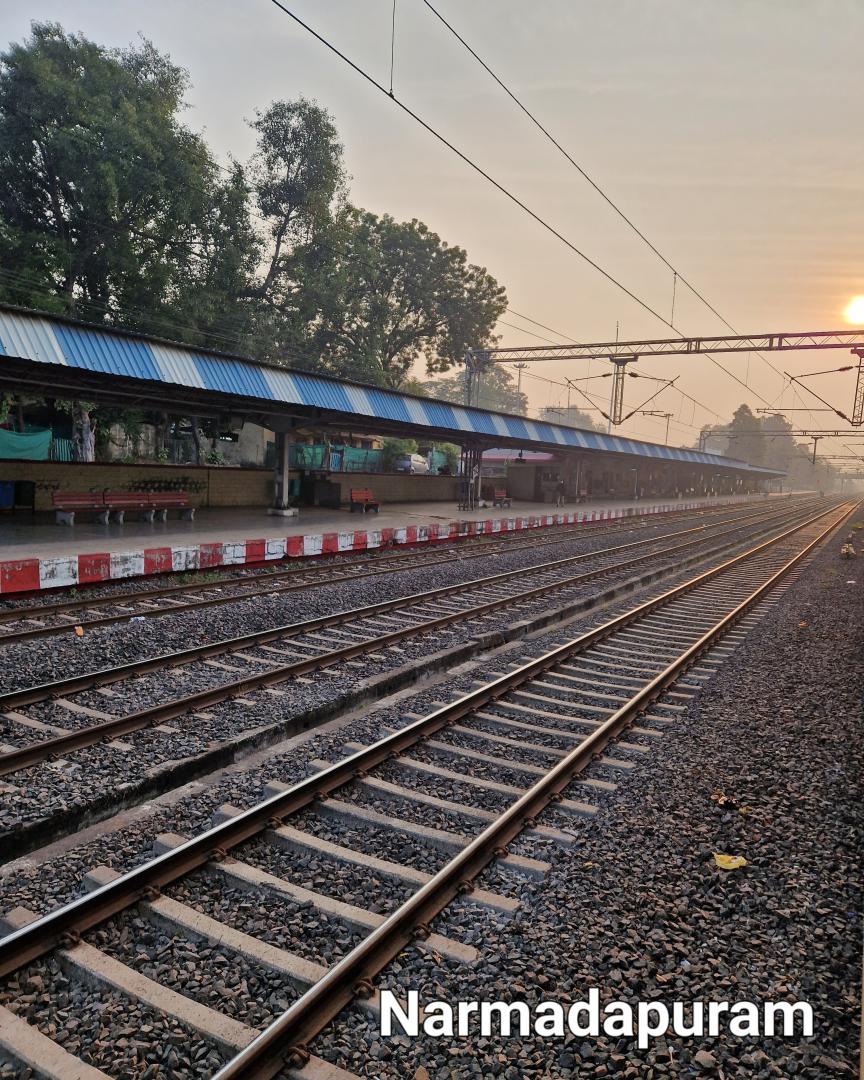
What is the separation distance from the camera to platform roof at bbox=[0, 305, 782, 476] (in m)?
14.3

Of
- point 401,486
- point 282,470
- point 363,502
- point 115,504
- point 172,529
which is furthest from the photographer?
point 401,486

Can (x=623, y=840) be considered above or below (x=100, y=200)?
below

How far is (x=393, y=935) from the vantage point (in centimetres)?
381

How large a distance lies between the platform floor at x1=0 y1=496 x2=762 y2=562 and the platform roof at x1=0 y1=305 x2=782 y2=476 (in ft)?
11.3

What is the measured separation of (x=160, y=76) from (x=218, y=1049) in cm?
4904

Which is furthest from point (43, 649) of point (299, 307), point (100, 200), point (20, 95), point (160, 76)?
point (160, 76)

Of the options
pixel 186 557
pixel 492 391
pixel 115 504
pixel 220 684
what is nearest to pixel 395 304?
pixel 115 504

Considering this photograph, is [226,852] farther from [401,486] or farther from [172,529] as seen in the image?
[401,486]

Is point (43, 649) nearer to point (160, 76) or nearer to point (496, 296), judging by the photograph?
point (160, 76)

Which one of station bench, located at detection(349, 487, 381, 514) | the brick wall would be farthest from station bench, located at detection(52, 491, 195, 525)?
the brick wall

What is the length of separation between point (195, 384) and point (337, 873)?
1484 centimetres

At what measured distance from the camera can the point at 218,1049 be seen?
3129mm

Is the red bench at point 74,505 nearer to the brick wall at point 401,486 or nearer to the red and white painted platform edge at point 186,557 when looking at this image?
the red and white painted platform edge at point 186,557

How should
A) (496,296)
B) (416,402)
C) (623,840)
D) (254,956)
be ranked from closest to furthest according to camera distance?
(254,956)
(623,840)
(416,402)
(496,296)
